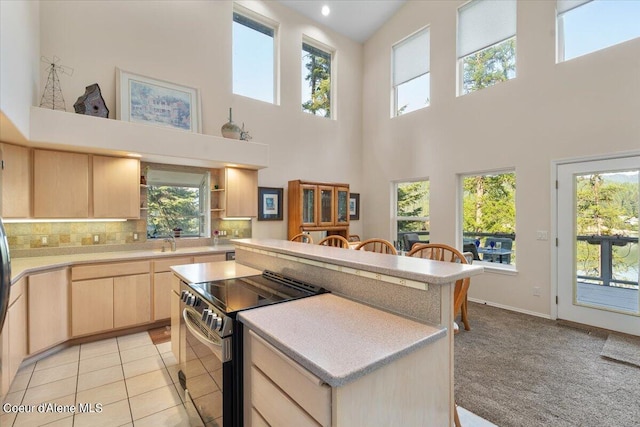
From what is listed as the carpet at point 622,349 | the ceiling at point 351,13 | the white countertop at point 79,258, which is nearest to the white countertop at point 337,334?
the white countertop at point 79,258

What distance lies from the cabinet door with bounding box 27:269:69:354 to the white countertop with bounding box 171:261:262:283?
1.37m

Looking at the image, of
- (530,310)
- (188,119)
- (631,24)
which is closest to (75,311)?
(188,119)

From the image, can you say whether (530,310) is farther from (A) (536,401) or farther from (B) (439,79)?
(B) (439,79)

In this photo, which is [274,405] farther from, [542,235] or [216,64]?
[216,64]

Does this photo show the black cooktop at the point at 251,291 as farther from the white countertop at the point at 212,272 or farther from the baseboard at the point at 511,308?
the baseboard at the point at 511,308

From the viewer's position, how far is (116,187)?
141 inches

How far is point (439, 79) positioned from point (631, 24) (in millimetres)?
2296

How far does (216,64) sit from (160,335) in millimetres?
3904

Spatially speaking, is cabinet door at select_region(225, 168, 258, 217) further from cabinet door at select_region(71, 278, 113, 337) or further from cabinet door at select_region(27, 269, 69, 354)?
cabinet door at select_region(27, 269, 69, 354)

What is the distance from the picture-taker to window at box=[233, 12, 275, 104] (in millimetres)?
4945

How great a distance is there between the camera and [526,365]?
267cm

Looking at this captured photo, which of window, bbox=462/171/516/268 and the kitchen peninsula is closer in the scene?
the kitchen peninsula

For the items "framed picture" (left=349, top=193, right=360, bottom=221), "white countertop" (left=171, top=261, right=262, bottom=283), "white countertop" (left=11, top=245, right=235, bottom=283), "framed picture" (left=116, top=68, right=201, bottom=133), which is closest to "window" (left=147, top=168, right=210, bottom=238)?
"white countertop" (left=11, top=245, right=235, bottom=283)

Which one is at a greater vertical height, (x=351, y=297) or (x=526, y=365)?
(x=351, y=297)
